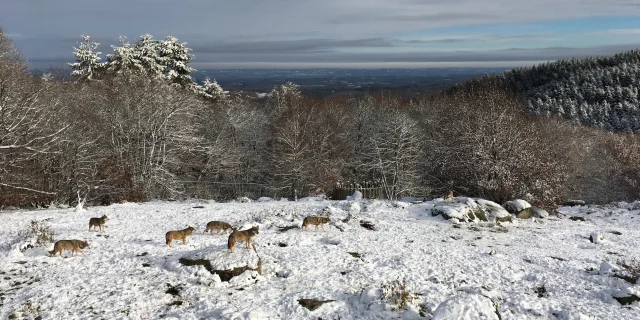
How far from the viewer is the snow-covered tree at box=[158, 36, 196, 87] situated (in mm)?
39722

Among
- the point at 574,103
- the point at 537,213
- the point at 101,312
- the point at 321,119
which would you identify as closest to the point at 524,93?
the point at 574,103

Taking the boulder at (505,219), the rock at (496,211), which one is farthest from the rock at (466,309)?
the rock at (496,211)

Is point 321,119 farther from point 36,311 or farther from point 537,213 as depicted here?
point 36,311

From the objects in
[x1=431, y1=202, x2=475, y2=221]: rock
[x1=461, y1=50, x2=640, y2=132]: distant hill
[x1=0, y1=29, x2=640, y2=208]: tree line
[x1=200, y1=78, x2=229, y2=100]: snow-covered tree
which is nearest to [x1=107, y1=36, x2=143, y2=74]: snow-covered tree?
[x1=0, y1=29, x2=640, y2=208]: tree line

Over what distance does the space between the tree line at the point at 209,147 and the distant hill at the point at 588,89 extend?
4230 centimetres

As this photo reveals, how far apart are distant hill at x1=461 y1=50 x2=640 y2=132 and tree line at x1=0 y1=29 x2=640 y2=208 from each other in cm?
4230

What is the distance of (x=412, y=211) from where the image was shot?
57.2ft

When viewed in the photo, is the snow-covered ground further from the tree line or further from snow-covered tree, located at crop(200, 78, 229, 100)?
snow-covered tree, located at crop(200, 78, 229, 100)

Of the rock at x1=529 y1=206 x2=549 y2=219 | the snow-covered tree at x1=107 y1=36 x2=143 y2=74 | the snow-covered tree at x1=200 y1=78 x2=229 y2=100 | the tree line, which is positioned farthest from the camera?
the snow-covered tree at x1=200 y1=78 x2=229 y2=100

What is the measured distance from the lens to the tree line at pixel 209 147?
63.8 ft

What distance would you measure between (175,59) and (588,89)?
3859 inches

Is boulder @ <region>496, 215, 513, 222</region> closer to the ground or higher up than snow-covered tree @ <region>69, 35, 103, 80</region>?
closer to the ground

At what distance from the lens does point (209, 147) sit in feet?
101

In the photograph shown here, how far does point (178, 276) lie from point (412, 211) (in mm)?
11206
